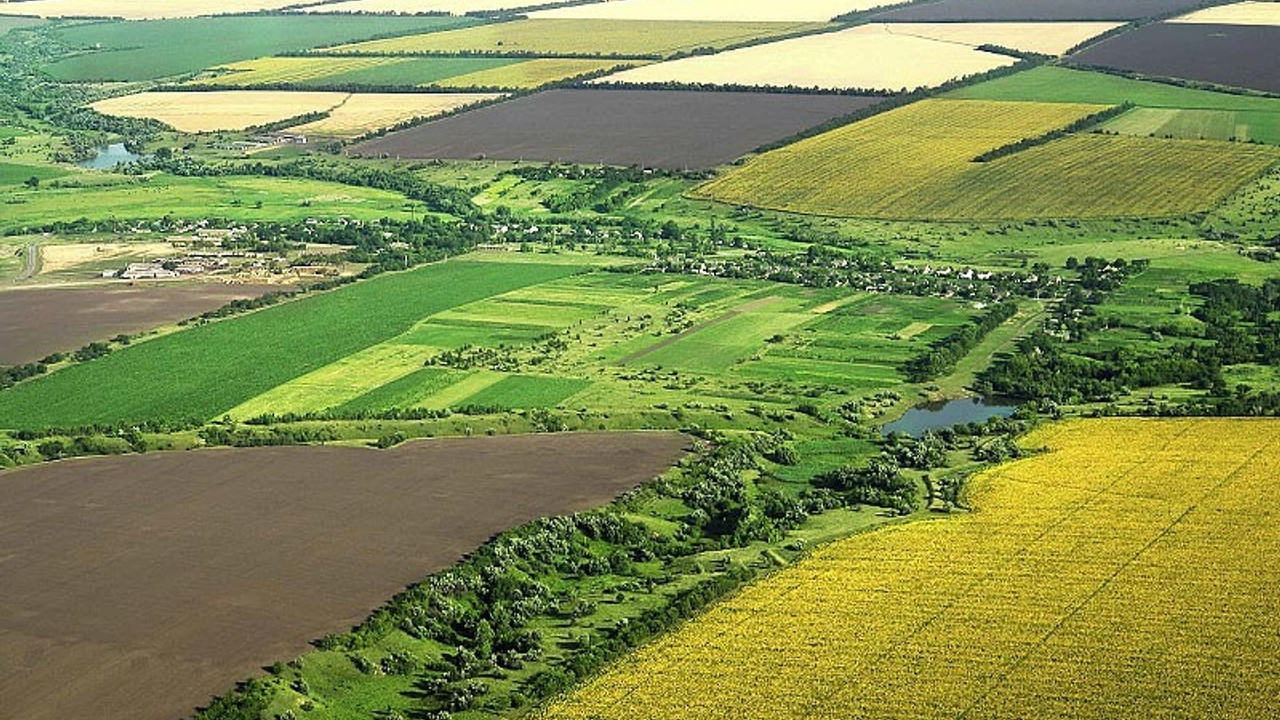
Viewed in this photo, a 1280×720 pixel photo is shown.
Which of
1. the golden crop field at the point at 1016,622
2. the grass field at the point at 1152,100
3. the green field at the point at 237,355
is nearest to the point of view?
the golden crop field at the point at 1016,622

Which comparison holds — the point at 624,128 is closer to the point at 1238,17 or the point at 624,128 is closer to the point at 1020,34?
the point at 1020,34

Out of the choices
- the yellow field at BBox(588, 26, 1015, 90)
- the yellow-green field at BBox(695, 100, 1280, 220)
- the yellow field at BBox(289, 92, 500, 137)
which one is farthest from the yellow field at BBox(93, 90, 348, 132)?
the yellow-green field at BBox(695, 100, 1280, 220)

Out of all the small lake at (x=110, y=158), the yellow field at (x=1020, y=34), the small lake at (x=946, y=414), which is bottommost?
the small lake at (x=946, y=414)

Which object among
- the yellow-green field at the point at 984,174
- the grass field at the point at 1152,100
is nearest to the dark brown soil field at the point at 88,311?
the yellow-green field at the point at 984,174

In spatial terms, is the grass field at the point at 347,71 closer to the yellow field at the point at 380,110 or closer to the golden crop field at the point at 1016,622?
the yellow field at the point at 380,110

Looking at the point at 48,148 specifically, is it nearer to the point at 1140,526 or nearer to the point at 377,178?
the point at 377,178

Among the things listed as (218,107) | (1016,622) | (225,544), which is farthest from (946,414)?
(218,107)

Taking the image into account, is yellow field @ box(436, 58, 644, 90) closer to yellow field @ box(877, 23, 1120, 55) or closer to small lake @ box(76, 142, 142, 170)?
small lake @ box(76, 142, 142, 170)

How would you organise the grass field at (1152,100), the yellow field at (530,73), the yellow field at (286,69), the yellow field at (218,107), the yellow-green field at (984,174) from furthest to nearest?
the yellow field at (286,69)
the yellow field at (530,73)
the yellow field at (218,107)
the grass field at (1152,100)
the yellow-green field at (984,174)
